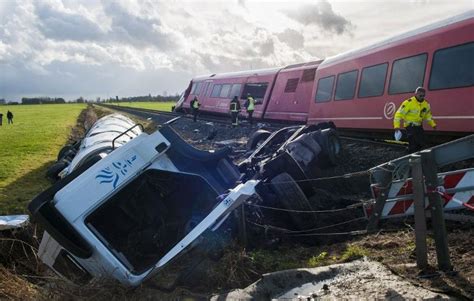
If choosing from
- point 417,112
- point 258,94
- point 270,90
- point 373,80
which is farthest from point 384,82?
point 258,94

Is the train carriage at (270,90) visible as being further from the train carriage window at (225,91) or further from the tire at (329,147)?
the tire at (329,147)

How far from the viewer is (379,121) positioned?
40.7ft

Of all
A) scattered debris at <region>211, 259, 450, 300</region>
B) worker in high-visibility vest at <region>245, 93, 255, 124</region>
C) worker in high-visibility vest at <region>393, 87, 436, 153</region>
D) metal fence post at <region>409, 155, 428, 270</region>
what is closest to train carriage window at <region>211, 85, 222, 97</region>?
worker in high-visibility vest at <region>245, 93, 255, 124</region>

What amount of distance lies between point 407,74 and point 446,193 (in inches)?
300

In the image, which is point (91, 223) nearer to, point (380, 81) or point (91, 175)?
point (91, 175)

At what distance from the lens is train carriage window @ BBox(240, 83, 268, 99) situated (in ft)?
73.0

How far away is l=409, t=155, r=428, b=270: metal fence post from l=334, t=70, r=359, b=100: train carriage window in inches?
394

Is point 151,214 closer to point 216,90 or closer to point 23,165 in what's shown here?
point 23,165

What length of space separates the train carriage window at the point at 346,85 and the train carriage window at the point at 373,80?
498mm

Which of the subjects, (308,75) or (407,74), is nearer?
(407,74)

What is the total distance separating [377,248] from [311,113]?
1206cm

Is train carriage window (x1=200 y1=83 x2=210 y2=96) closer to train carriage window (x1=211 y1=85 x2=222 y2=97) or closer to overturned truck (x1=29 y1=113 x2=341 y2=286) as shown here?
train carriage window (x1=211 y1=85 x2=222 y2=97)

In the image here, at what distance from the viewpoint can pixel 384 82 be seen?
40.2 feet

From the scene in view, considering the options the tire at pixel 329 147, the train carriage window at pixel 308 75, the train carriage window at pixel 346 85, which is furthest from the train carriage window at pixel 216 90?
the tire at pixel 329 147
